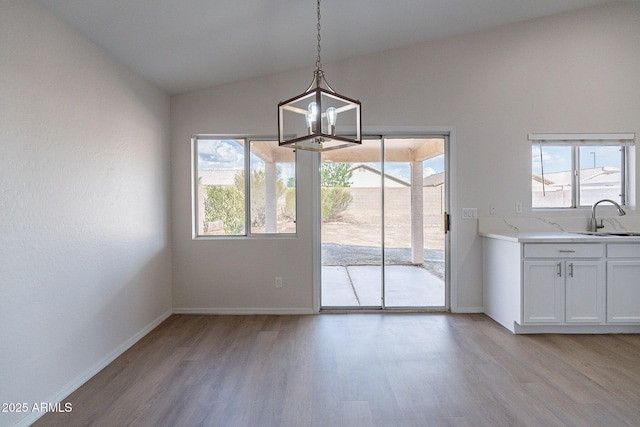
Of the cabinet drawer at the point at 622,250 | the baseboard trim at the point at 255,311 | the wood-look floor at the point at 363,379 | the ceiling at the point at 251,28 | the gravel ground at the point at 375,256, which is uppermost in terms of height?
the ceiling at the point at 251,28

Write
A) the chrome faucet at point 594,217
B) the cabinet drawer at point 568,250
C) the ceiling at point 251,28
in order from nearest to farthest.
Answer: the ceiling at point 251,28, the cabinet drawer at point 568,250, the chrome faucet at point 594,217

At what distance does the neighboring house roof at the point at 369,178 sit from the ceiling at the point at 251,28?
4.23ft

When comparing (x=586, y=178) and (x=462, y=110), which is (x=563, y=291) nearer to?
(x=586, y=178)

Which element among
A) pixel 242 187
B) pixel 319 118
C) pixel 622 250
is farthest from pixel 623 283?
pixel 242 187

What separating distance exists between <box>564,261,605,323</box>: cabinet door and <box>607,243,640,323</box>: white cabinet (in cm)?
8

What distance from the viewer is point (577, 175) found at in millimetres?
3604

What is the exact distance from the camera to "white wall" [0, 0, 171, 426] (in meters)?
1.76

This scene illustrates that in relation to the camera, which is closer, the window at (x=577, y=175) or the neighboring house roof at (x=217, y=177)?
the window at (x=577, y=175)

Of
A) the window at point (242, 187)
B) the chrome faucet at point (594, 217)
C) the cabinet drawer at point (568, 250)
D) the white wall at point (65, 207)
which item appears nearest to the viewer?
the white wall at point (65, 207)

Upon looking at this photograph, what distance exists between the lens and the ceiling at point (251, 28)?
225 cm

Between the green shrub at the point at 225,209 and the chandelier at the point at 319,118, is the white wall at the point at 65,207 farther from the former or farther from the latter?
the chandelier at the point at 319,118

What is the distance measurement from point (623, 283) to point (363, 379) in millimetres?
2707

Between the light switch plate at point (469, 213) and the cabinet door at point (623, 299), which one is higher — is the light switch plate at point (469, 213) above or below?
above

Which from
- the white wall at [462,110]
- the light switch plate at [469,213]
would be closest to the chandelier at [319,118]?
the white wall at [462,110]
